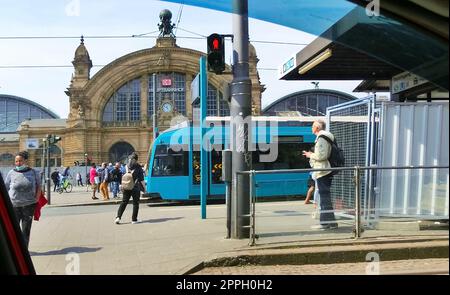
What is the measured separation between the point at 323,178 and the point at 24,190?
431 centimetres

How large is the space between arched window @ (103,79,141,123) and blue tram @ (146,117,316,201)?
4758cm

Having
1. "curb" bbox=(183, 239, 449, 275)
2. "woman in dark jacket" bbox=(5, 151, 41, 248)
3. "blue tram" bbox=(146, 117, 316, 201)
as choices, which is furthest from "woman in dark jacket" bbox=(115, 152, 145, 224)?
"blue tram" bbox=(146, 117, 316, 201)

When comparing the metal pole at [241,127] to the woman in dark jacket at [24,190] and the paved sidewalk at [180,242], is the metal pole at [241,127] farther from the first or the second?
Answer: the woman in dark jacket at [24,190]

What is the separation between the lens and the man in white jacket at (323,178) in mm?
7355

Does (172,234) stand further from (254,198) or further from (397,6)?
(397,6)

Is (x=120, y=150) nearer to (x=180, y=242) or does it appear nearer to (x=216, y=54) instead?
(x=216, y=54)

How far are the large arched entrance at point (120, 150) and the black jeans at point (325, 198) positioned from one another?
194 ft

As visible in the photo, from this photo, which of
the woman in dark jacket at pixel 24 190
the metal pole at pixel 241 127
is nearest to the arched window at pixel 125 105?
the metal pole at pixel 241 127

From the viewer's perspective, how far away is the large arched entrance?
65012 mm

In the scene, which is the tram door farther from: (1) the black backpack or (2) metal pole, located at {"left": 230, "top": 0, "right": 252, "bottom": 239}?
(1) the black backpack

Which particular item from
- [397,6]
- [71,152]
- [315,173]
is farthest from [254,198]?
[71,152]

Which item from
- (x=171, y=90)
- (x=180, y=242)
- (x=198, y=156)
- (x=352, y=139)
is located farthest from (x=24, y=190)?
(x=171, y=90)
